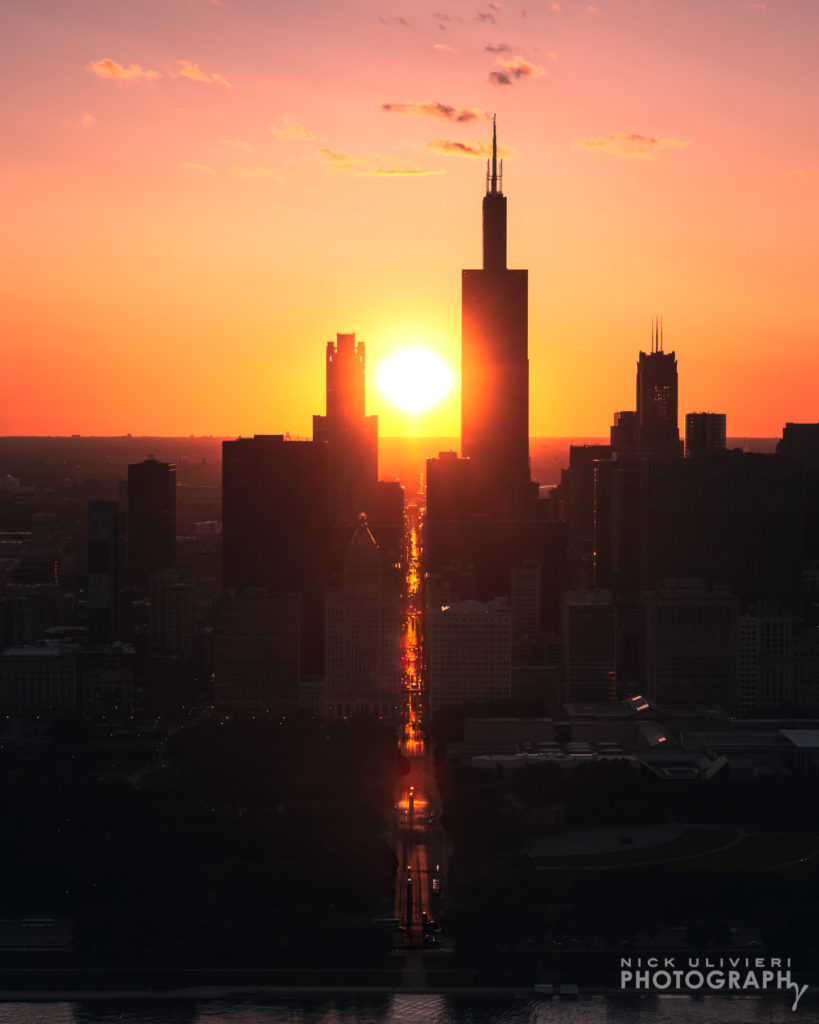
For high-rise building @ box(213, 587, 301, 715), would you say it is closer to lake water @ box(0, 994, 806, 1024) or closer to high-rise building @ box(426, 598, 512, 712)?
high-rise building @ box(426, 598, 512, 712)

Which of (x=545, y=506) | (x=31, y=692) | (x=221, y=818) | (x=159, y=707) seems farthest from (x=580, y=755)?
(x=545, y=506)

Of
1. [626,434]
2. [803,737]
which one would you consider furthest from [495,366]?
[803,737]

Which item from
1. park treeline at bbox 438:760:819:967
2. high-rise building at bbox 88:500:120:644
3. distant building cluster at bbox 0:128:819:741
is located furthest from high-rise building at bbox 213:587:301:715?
park treeline at bbox 438:760:819:967

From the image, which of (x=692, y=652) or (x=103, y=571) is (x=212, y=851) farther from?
(x=103, y=571)

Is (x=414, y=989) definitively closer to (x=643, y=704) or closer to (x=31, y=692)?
(x=643, y=704)

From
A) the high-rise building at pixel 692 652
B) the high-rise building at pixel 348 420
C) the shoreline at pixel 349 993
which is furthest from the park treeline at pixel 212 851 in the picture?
the high-rise building at pixel 348 420

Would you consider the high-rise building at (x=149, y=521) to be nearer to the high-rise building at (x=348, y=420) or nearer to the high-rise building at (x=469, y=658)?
the high-rise building at (x=348, y=420)
